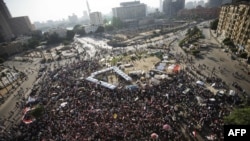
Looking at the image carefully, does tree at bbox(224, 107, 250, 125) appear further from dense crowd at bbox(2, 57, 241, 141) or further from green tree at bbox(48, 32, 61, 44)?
green tree at bbox(48, 32, 61, 44)

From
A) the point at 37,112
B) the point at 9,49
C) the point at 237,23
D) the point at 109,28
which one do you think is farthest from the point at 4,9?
the point at 237,23

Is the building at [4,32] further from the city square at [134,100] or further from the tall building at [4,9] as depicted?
the city square at [134,100]

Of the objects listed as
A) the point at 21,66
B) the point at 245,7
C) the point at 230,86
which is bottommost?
the point at 21,66

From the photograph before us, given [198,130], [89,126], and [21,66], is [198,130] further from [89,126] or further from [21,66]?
[21,66]

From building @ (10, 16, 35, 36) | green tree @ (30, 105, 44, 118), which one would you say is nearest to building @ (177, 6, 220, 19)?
green tree @ (30, 105, 44, 118)

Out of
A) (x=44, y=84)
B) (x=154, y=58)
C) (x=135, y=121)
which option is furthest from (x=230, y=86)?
(x=44, y=84)
